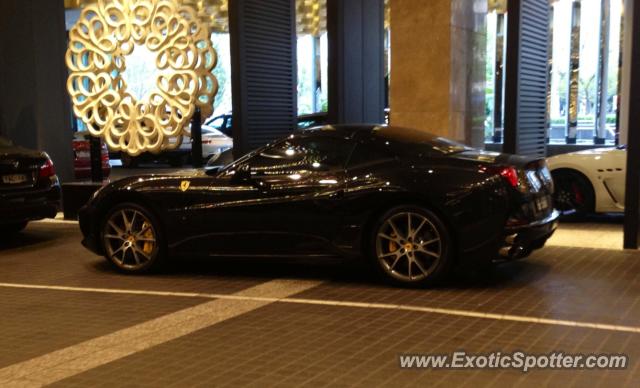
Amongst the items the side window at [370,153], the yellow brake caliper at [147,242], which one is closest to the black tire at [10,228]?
the yellow brake caliper at [147,242]

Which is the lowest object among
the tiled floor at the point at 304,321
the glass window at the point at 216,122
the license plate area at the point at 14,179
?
the tiled floor at the point at 304,321

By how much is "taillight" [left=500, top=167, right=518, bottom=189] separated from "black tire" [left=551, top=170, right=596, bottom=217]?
409cm

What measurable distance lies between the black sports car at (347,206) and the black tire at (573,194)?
333cm

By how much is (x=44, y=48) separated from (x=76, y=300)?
24.2ft

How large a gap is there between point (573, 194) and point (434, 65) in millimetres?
2624

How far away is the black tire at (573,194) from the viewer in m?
9.73

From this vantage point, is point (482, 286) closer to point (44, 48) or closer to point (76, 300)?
point (76, 300)

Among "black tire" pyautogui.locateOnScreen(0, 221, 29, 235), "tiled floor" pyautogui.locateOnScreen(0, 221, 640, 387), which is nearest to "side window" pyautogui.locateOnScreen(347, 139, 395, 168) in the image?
"tiled floor" pyautogui.locateOnScreen(0, 221, 640, 387)

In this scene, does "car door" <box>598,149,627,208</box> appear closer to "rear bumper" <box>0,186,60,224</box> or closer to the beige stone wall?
the beige stone wall

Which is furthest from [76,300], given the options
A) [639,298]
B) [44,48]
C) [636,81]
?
[44,48]

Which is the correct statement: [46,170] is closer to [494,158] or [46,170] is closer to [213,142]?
[494,158]

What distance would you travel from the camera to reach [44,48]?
12.3 m

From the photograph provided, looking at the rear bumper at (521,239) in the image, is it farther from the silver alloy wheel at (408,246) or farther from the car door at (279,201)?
the car door at (279,201)

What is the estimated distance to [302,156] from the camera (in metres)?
6.77
